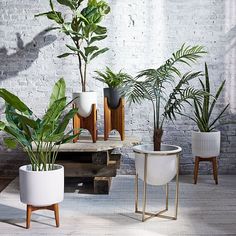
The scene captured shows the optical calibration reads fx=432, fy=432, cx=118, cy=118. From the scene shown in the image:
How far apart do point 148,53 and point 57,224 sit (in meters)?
2.06

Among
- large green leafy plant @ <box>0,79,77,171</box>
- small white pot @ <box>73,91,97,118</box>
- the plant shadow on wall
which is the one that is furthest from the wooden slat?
the plant shadow on wall

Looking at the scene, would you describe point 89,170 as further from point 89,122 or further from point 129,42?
point 129,42

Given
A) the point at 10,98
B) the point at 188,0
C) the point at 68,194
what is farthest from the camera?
the point at 188,0

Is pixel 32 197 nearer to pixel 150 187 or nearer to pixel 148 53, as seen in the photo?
pixel 150 187

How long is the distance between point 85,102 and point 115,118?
310 mm

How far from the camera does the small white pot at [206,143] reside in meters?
3.79

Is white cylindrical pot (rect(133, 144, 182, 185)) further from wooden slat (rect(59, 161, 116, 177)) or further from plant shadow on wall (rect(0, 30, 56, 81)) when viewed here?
plant shadow on wall (rect(0, 30, 56, 81))

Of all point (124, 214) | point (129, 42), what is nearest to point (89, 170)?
point (124, 214)

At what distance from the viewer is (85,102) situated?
361 centimetres

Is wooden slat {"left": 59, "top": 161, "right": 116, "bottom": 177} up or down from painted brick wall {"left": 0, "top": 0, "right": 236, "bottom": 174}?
down

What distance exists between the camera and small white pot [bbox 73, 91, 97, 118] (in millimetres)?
3605

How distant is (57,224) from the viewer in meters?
2.75

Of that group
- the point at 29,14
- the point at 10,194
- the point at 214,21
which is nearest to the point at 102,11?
the point at 29,14

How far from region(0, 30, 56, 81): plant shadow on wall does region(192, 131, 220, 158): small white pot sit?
65.8 inches
